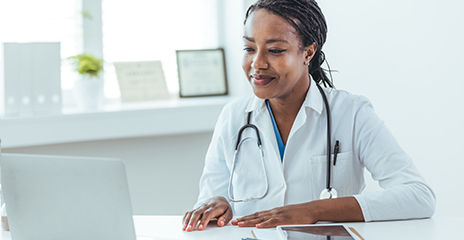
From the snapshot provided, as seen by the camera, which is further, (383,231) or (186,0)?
(186,0)

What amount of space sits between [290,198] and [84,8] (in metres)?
1.70

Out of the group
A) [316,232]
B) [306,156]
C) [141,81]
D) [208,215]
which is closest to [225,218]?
[208,215]

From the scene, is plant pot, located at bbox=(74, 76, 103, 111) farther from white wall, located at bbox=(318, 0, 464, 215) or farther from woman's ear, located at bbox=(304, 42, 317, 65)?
woman's ear, located at bbox=(304, 42, 317, 65)

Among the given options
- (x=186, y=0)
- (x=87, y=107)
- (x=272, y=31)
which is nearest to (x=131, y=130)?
(x=87, y=107)

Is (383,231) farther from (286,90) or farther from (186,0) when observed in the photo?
(186,0)

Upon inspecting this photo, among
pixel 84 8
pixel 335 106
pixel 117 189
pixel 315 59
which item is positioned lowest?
pixel 117 189

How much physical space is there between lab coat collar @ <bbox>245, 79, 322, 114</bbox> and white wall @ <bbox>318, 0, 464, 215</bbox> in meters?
0.61

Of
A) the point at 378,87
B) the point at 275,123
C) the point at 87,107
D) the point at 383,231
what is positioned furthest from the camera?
the point at 87,107

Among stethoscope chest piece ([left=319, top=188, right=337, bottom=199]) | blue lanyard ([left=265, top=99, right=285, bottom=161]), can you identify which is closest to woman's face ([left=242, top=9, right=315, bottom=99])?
blue lanyard ([left=265, top=99, right=285, bottom=161])

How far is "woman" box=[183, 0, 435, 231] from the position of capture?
1.72 m

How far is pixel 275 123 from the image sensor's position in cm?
186

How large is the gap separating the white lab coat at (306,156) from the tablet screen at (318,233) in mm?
338

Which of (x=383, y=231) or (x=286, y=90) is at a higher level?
(x=286, y=90)

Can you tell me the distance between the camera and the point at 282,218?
1465 mm
